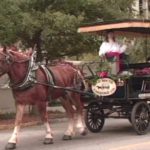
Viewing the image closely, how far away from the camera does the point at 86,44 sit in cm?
1820

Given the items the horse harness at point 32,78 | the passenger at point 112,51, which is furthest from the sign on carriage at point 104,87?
the horse harness at point 32,78

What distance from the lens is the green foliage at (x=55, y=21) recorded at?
1636cm

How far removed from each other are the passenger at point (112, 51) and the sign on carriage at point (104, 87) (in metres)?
0.59

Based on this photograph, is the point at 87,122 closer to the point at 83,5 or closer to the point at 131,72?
the point at 131,72

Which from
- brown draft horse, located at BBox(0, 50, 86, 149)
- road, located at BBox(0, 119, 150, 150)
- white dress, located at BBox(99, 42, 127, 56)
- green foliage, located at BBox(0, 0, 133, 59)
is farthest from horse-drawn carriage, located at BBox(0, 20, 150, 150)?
green foliage, located at BBox(0, 0, 133, 59)

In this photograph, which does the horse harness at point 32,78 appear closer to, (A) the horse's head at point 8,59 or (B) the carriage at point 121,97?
(A) the horse's head at point 8,59

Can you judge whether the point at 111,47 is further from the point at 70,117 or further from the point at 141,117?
the point at 70,117

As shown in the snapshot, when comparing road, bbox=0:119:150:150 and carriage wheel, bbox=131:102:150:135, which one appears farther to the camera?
carriage wheel, bbox=131:102:150:135

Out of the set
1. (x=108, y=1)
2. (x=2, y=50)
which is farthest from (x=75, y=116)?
(x=108, y=1)

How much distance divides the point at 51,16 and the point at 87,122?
3726mm

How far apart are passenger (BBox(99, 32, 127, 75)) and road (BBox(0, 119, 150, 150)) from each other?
1643 mm

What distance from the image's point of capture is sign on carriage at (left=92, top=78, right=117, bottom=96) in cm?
1385

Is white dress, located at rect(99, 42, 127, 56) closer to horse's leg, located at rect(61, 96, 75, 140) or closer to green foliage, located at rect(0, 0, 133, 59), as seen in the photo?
horse's leg, located at rect(61, 96, 75, 140)

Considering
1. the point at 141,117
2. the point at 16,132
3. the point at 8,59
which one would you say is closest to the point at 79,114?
the point at 141,117
